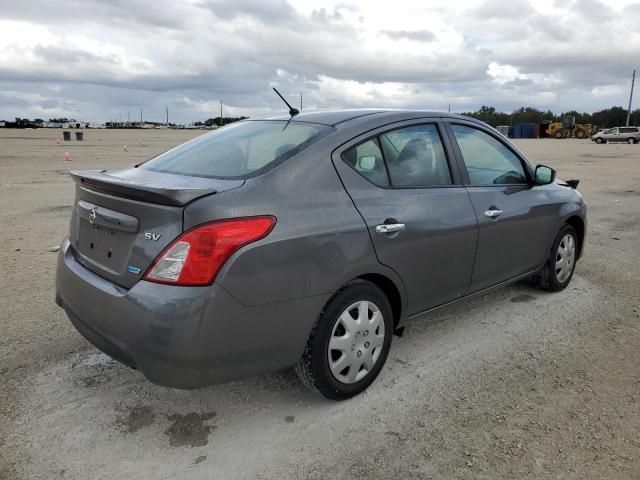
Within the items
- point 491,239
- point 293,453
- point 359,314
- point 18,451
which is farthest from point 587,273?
point 18,451

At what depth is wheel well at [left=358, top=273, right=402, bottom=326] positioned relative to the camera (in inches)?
116

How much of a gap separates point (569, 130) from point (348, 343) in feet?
226

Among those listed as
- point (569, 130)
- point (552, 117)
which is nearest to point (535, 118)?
point (552, 117)

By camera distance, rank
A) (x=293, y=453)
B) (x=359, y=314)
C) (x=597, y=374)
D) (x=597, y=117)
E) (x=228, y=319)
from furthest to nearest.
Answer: (x=597, y=117)
(x=597, y=374)
(x=359, y=314)
(x=293, y=453)
(x=228, y=319)

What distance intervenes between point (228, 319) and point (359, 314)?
817 mm

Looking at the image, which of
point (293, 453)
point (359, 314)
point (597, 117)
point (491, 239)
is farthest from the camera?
point (597, 117)

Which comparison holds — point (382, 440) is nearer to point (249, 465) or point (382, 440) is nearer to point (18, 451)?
point (249, 465)

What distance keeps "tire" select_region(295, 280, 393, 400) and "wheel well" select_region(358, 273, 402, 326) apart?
0.05 m

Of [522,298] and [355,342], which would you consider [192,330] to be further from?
[522,298]

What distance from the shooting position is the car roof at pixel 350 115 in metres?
3.18

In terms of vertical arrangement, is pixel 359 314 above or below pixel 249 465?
above

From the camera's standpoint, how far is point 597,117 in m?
95.0

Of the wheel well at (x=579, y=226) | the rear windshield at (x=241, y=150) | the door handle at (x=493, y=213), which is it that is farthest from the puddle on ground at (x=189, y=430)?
the wheel well at (x=579, y=226)

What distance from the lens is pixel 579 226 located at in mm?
4875
